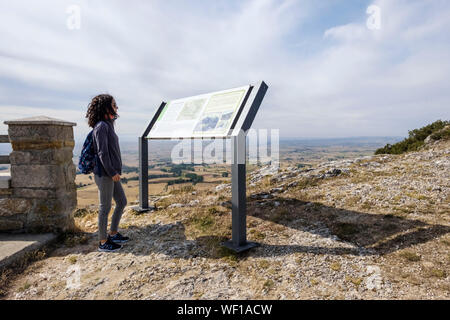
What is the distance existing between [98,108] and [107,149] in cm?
68

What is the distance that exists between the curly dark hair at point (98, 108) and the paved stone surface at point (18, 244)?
2.27 metres

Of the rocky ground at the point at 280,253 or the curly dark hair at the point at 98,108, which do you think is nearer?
the rocky ground at the point at 280,253

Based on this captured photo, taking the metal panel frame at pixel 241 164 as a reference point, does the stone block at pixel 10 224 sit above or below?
below

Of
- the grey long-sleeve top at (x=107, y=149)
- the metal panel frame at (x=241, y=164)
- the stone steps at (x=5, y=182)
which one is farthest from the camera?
the stone steps at (x=5, y=182)

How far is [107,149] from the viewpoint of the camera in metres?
4.02

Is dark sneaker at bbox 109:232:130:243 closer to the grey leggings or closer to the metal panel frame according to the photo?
the grey leggings

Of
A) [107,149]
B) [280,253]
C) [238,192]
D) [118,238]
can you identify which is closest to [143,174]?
[118,238]

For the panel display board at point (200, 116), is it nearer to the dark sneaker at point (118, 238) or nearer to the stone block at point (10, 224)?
the dark sneaker at point (118, 238)

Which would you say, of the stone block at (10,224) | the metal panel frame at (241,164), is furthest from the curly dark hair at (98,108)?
the stone block at (10,224)

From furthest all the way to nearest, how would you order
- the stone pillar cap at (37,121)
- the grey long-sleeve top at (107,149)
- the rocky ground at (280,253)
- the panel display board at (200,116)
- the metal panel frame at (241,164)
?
the stone pillar cap at (37,121) → the panel display board at (200,116) → the metal panel frame at (241,164) → the grey long-sleeve top at (107,149) → the rocky ground at (280,253)

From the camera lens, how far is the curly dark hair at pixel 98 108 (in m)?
4.19
